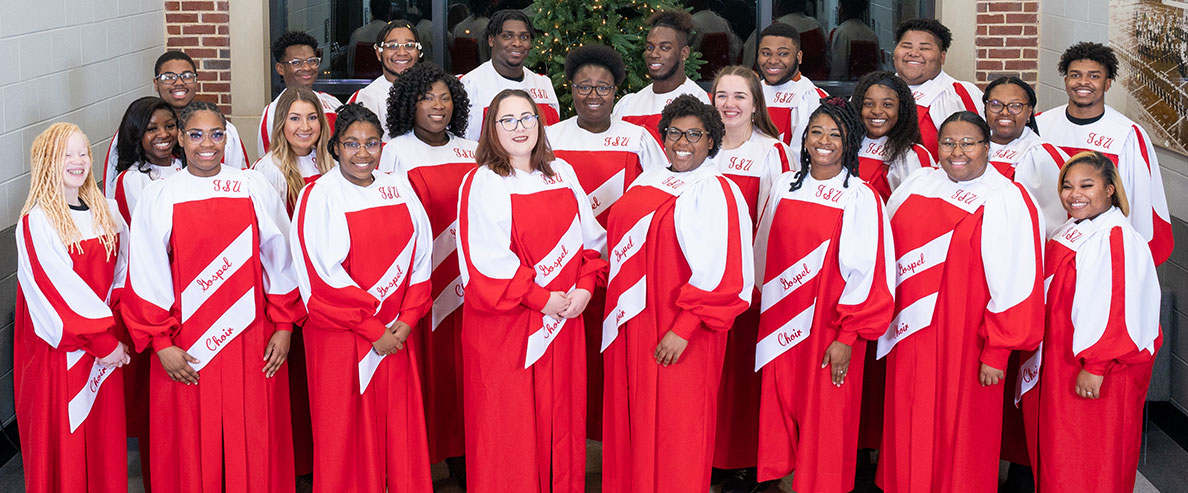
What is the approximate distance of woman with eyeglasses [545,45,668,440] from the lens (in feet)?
15.1

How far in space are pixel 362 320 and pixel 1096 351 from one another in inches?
98.2

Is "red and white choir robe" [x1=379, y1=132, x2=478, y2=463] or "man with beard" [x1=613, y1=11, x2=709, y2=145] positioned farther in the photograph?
"man with beard" [x1=613, y1=11, x2=709, y2=145]

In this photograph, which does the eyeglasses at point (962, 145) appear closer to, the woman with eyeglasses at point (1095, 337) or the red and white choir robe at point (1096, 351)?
the woman with eyeglasses at point (1095, 337)

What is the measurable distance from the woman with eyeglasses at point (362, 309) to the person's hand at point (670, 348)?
2.78ft

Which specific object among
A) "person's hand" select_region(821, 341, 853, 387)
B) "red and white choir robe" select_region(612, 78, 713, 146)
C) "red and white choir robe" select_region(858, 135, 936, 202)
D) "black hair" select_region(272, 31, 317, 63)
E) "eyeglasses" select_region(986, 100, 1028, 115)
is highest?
"black hair" select_region(272, 31, 317, 63)

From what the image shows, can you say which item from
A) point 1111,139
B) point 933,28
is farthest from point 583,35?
point 1111,139

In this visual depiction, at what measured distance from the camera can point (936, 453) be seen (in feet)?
13.6

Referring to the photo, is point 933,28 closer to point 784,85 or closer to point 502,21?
point 784,85

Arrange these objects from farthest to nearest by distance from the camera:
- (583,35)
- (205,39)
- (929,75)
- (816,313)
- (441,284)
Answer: (205,39) → (583,35) → (929,75) → (441,284) → (816,313)

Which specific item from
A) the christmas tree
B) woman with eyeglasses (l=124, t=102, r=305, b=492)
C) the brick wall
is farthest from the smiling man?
the brick wall

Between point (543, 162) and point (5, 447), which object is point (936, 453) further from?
point (5, 447)

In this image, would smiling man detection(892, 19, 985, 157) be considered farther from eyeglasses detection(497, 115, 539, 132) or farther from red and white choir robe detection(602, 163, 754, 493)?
eyeglasses detection(497, 115, 539, 132)

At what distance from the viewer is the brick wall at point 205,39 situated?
290 inches

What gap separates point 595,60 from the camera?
4625 millimetres
